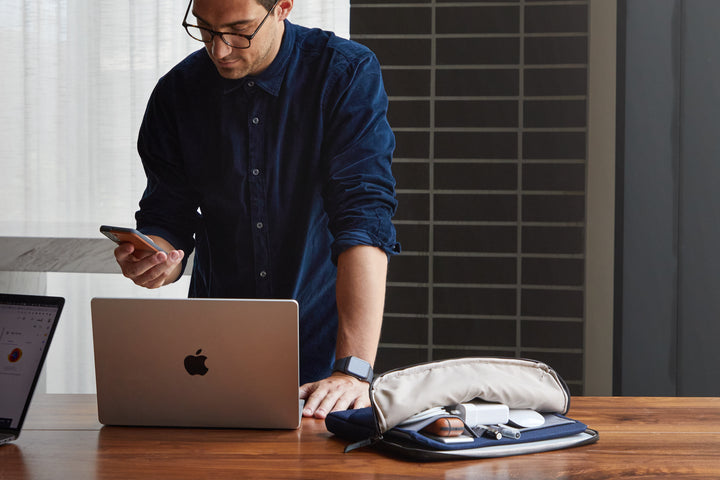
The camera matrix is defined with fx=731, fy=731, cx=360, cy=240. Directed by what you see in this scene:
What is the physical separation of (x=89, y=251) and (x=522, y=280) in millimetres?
1629

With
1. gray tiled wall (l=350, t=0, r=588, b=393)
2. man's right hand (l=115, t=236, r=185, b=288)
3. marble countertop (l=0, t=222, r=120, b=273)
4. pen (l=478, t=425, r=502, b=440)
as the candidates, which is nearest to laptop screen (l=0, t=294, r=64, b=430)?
man's right hand (l=115, t=236, r=185, b=288)

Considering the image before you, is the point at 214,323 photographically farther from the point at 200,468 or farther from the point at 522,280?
the point at 522,280

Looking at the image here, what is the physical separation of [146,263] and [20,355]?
1.20 feet

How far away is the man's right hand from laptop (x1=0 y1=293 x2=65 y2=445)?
0.25 metres

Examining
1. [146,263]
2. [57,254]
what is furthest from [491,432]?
[57,254]

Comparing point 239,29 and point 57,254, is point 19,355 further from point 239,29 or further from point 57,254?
point 57,254

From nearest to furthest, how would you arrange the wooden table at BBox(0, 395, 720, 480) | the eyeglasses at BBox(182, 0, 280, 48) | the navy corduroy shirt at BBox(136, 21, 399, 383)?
the wooden table at BBox(0, 395, 720, 480), the eyeglasses at BBox(182, 0, 280, 48), the navy corduroy shirt at BBox(136, 21, 399, 383)

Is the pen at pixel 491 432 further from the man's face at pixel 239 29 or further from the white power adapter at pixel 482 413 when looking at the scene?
the man's face at pixel 239 29

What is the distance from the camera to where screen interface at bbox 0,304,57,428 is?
1153mm

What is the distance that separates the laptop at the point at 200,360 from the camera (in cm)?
111

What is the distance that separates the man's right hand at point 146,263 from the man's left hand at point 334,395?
1.22ft

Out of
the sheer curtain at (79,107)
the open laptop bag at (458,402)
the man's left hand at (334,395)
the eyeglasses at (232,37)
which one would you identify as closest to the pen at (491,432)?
the open laptop bag at (458,402)

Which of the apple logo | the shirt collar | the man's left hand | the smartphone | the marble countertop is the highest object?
the shirt collar

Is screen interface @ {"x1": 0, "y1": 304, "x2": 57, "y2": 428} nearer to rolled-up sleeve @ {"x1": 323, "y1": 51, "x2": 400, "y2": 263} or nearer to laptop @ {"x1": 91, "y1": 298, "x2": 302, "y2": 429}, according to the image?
laptop @ {"x1": 91, "y1": 298, "x2": 302, "y2": 429}
